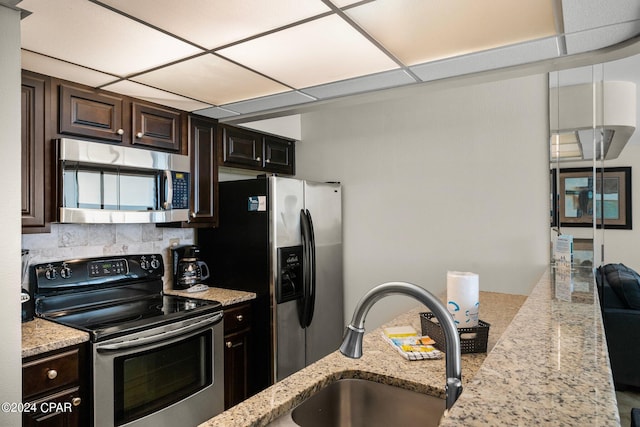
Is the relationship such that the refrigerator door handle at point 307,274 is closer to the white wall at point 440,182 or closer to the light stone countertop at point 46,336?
the white wall at point 440,182

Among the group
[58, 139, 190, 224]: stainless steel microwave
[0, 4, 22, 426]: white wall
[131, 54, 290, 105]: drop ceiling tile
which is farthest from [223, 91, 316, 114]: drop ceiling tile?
[0, 4, 22, 426]: white wall

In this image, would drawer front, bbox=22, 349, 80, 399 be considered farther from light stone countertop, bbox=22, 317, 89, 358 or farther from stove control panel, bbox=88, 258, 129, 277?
stove control panel, bbox=88, 258, 129, 277

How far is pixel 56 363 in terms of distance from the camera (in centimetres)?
178

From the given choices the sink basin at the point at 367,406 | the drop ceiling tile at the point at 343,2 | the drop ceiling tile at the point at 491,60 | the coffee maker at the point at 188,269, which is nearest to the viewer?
the sink basin at the point at 367,406

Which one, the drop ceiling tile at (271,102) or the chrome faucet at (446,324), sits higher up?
the drop ceiling tile at (271,102)

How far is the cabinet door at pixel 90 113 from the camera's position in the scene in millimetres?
2150

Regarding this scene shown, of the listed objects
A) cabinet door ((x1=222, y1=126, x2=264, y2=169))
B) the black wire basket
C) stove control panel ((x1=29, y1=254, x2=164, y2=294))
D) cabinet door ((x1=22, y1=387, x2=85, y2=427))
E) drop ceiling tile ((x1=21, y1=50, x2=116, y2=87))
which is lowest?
cabinet door ((x1=22, y1=387, x2=85, y2=427))

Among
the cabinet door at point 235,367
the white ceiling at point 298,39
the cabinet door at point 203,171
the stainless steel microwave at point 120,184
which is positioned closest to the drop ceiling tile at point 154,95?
the white ceiling at point 298,39

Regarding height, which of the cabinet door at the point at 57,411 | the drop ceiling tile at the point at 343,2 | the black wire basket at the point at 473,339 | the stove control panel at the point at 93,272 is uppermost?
the drop ceiling tile at the point at 343,2

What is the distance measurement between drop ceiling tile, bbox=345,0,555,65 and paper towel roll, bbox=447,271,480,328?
1.02 meters

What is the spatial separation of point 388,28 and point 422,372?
1.35 metres

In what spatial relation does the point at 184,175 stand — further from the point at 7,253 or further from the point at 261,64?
the point at 7,253

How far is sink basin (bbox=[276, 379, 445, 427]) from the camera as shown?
1216 millimetres

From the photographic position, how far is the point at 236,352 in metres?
2.75
